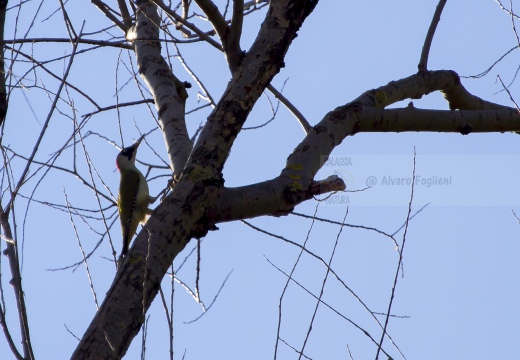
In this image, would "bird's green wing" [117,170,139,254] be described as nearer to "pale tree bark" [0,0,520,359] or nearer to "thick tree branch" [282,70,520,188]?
"pale tree bark" [0,0,520,359]

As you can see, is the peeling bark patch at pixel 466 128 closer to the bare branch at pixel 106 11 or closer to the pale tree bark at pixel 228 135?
the pale tree bark at pixel 228 135

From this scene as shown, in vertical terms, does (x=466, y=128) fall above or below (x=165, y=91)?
below

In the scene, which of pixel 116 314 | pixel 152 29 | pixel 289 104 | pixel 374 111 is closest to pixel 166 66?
pixel 152 29

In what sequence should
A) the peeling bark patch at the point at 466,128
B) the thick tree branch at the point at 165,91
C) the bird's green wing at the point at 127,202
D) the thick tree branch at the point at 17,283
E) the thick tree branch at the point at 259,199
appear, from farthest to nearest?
the bird's green wing at the point at 127,202 < the peeling bark patch at the point at 466,128 < the thick tree branch at the point at 165,91 < the thick tree branch at the point at 259,199 < the thick tree branch at the point at 17,283

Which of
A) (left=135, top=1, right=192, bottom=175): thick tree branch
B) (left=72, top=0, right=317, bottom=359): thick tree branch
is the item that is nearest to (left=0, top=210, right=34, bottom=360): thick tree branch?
(left=72, top=0, right=317, bottom=359): thick tree branch

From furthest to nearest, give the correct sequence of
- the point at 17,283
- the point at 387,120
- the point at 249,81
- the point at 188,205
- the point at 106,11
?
the point at 106,11, the point at 387,120, the point at 249,81, the point at 188,205, the point at 17,283

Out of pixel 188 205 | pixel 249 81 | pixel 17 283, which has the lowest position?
pixel 17 283

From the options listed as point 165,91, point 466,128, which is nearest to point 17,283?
point 165,91

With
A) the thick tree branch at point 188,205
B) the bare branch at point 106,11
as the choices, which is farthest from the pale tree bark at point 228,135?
the bare branch at point 106,11

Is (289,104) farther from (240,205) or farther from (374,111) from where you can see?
(240,205)

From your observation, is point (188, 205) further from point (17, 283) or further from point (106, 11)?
point (106, 11)

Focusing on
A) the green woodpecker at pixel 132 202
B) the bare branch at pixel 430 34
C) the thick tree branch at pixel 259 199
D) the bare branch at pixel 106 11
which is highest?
the green woodpecker at pixel 132 202

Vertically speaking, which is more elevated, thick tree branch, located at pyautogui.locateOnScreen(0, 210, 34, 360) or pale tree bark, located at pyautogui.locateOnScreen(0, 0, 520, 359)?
pale tree bark, located at pyautogui.locateOnScreen(0, 0, 520, 359)

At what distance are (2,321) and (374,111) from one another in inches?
76.0
